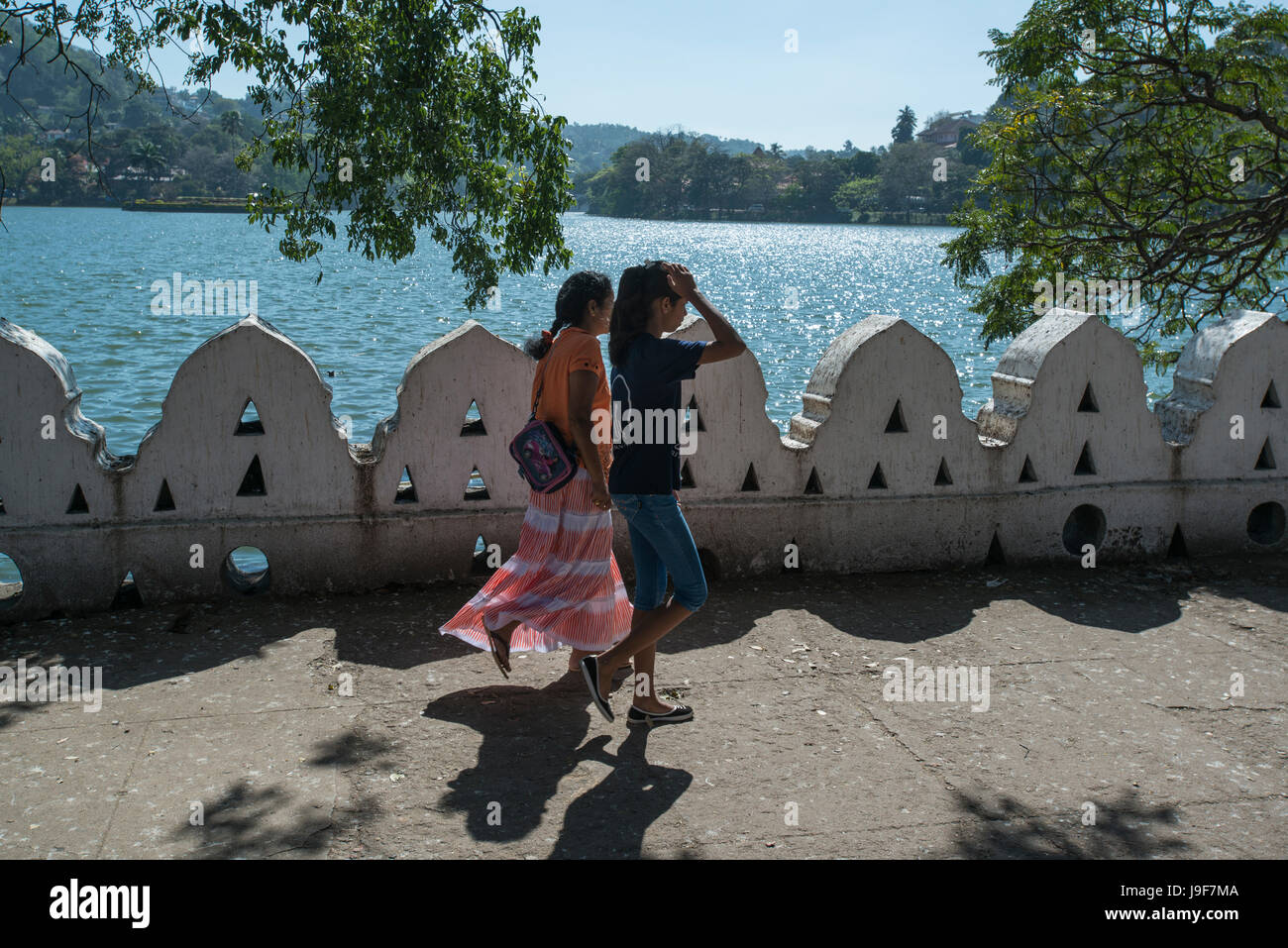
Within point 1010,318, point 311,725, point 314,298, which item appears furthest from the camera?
point 314,298

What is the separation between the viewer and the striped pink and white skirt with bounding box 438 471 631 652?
4.85 meters

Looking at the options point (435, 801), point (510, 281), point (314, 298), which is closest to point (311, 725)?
point (435, 801)

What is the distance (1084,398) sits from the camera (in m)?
6.72

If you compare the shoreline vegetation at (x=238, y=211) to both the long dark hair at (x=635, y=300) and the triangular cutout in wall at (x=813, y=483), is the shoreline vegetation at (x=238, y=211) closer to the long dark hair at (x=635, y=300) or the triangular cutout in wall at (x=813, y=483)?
the triangular cutout in wall at (x=813, y=483)

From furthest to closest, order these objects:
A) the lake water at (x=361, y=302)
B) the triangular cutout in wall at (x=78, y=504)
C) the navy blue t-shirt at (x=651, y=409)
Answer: the lake water at (x=361, y=302) → the triangular cutout in wall at (x=78, y=504) → the navy blue t-shirt at (x=651, y=409)

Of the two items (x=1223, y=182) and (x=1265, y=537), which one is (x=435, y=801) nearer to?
(x=1265, y=537)

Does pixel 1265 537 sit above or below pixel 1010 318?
below

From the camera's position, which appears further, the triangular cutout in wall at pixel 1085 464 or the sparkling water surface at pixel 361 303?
the sparkling water surface at pixel 361 303

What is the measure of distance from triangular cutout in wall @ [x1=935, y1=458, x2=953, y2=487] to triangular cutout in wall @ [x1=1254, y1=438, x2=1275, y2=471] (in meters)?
2.08

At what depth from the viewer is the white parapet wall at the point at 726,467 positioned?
557 centimetres

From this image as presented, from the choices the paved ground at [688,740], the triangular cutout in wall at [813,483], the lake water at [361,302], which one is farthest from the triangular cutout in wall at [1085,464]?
the lake water at [361,302]

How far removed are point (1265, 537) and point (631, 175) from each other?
132949mm

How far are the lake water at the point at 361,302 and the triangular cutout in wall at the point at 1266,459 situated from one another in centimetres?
418

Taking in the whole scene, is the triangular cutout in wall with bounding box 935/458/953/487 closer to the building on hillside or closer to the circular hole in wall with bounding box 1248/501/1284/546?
the circular hole in wall with bounding box 1248/501/1284/546
